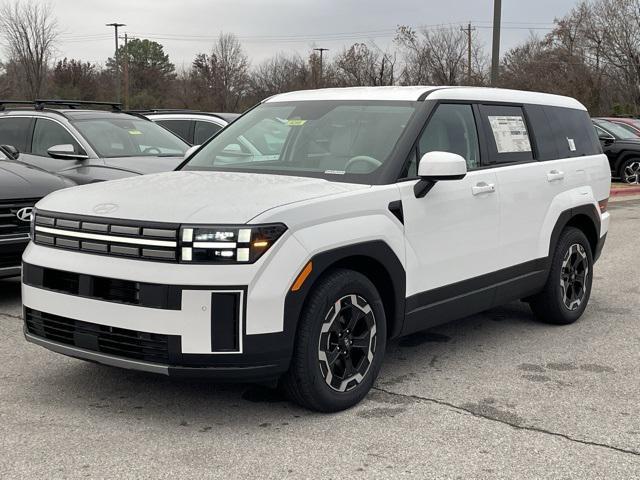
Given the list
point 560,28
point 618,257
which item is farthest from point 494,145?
point 560,28

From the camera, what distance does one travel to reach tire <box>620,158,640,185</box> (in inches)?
770

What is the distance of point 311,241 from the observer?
13.0 feet

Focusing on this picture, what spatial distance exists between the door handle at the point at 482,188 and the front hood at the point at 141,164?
426 centimetres

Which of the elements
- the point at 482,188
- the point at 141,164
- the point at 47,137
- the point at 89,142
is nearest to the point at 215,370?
the point at 482,188

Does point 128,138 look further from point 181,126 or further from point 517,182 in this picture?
point 517,182

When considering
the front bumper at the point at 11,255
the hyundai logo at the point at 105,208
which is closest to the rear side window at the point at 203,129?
the front bumper at the point at 11,255

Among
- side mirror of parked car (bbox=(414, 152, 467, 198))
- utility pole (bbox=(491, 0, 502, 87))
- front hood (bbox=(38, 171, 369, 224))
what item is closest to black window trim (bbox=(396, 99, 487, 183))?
side mirror of parked car (bbox=(414, 152, 467, 198))

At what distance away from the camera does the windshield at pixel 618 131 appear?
1975cm

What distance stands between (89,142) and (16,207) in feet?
8.02

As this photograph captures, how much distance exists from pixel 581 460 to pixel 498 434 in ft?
1.44

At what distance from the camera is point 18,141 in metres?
9.96

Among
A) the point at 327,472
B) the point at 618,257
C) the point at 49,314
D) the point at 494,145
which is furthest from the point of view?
the point at 618,257

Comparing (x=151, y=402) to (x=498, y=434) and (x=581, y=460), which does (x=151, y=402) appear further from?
(x=581, y=460)

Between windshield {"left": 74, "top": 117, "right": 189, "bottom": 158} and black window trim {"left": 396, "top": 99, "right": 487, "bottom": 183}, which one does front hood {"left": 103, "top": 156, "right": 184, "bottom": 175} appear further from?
black window trim {"left": 396, "top": 99, "right": 487, "bottom": 183}
